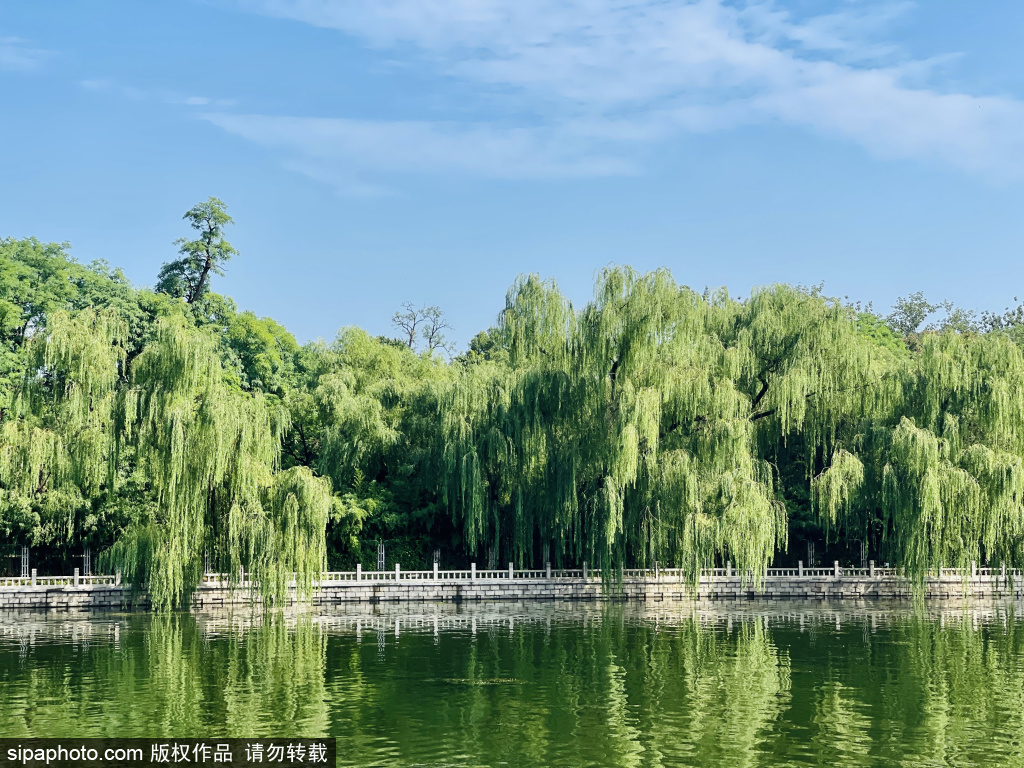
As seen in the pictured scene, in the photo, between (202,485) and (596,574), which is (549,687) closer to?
(202,485)

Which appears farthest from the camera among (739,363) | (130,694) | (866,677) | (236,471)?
(739,363)

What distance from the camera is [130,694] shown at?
63.1 ft

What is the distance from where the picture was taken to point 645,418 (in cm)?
3634

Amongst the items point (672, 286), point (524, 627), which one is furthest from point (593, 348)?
point (524, 627)

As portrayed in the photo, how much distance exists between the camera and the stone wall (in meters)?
38.0

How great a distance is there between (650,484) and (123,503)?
17508mm

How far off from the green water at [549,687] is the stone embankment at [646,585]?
21.9 feet

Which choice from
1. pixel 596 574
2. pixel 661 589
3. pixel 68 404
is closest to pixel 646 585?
pixel 661 589

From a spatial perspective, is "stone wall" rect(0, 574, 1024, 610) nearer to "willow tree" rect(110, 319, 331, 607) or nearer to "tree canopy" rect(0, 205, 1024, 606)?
"tree canopy" rect(0, 205, 1024, 606)

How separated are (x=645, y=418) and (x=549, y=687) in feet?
56.5

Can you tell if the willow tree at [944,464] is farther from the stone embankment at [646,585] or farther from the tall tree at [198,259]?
the tall tree at [198,259]

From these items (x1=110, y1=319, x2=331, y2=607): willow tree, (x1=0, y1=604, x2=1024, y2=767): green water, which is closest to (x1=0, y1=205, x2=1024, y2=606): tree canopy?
(x1=110, y1=319, x2=331, y2=607): willow tree

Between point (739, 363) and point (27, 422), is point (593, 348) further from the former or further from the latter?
point (27, 422)

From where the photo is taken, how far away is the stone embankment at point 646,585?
38.0 metres
